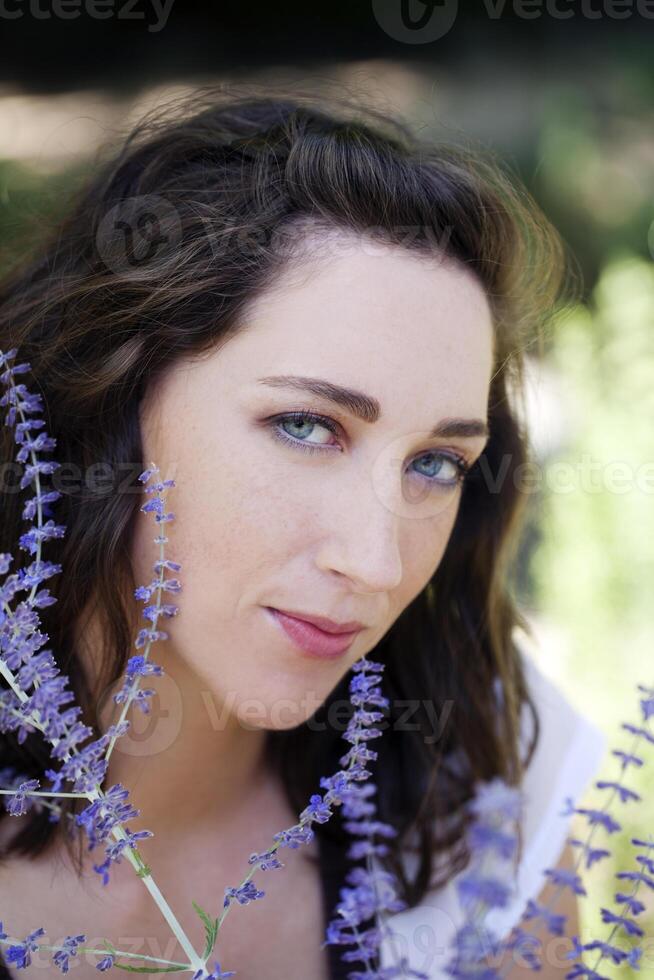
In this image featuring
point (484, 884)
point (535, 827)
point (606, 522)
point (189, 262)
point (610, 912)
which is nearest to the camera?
point (484, 884)

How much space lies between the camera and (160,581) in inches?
45.4

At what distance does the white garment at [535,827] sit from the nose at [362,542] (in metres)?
0.57

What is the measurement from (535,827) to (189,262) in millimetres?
1125

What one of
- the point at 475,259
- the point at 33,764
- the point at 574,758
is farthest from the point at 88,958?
the point at 475,259

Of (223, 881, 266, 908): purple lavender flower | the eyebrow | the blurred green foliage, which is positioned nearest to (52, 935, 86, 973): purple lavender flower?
(223, 881, 266, 908): purple lavender flower

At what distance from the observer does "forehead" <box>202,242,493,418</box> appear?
4.08 ft

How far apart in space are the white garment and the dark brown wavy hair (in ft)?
0.15

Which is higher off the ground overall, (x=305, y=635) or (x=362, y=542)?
(x=362, y=542)

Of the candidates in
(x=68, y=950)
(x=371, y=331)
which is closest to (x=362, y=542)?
(x=371, y=331)

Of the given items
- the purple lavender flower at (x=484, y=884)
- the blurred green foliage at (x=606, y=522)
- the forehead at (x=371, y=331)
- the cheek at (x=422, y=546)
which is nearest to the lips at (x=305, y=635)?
the cheek at (x=422, y=546)

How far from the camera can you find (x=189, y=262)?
1.37 meters

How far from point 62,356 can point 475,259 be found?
0.58 m

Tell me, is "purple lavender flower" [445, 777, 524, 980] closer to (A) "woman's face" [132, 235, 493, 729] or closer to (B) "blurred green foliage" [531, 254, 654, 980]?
(A) "woman's face" [132, 235, 493, 729]

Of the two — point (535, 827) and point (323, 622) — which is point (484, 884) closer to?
point (323, 622)
